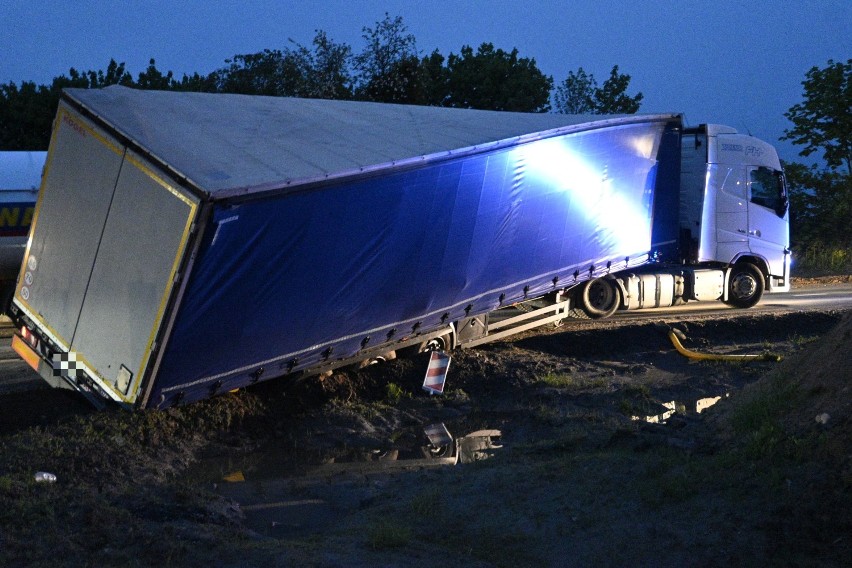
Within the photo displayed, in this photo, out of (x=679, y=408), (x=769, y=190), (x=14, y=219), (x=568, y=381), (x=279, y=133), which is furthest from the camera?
(x=769, y=190)

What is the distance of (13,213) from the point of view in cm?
1393

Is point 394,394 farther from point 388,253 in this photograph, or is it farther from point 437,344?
point 388,253

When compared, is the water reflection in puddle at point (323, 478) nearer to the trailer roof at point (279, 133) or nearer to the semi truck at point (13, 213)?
the trailer roof at point (279, 133)

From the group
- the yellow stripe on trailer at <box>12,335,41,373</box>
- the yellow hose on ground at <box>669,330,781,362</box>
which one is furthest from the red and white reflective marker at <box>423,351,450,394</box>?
the yellow stripe on trailer at <box>12,335,41,373</box>

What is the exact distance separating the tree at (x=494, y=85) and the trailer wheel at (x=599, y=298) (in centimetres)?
1868

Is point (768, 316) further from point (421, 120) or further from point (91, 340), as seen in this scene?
point (91, 340)

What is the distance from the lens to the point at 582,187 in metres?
13.2

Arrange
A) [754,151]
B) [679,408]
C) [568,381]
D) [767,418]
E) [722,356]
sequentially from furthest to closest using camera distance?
[754,151], [722,356], [568,381], [679,408], [767,418]

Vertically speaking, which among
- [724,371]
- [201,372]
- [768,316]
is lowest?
[201,372]

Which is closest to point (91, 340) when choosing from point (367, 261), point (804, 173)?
point (367, 261)

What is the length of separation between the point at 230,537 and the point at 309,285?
374cm

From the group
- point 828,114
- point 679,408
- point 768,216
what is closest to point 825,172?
point 828,114

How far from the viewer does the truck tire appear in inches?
693

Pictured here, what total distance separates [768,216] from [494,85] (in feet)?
63.1
